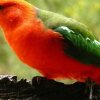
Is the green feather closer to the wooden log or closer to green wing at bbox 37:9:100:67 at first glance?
green wing at bbox 37:9:100:67

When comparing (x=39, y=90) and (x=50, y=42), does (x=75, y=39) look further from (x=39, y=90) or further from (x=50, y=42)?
(x=39, y=90)

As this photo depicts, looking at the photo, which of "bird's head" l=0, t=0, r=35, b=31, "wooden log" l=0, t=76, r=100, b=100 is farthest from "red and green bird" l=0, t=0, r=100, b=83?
"wooden log" l=0, t=76, r=100, b=100

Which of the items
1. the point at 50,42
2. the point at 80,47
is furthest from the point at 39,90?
the point at 80,47

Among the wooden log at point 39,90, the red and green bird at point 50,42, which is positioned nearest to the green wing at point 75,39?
the red and green bird at point 50,42

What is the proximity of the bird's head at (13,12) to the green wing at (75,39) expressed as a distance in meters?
0.09

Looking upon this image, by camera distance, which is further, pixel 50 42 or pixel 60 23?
pixel 60 23

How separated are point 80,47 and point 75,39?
0.06 metres

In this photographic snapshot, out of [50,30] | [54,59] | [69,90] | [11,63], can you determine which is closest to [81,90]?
[69,90]

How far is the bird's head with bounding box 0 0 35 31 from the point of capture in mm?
2846

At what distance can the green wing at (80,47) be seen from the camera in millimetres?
2754

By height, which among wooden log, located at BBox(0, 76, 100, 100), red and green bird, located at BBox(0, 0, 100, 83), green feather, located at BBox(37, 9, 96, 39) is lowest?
wooden log, located at BBox(0, 76, 100, 100)

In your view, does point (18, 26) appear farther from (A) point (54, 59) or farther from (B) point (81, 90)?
(B) point (81, 90)

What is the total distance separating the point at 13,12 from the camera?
115 inches

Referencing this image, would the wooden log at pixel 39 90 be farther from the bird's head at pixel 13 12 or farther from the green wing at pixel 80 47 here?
the bird's head at pixel 13 12
